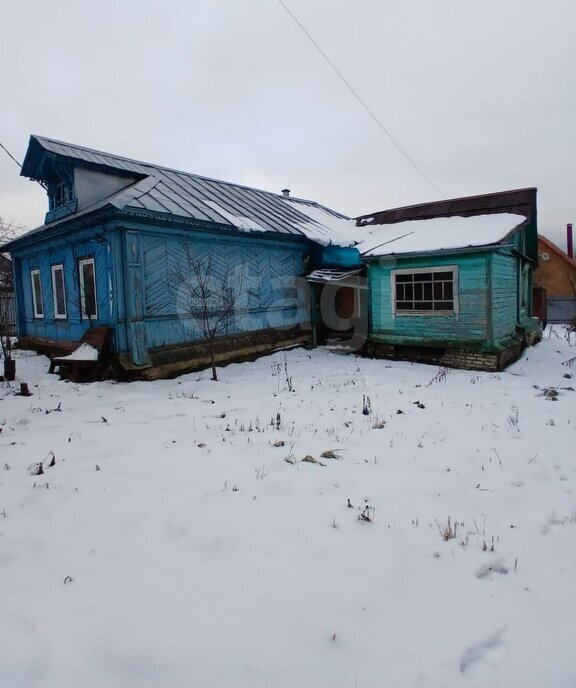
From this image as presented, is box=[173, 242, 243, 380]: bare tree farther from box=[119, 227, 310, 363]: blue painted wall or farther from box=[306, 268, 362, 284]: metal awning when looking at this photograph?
box=[306, 268, 362, 284]: metal awning

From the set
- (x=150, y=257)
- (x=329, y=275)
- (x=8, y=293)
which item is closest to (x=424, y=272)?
(x=329, y=275)

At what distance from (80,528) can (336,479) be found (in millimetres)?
2308

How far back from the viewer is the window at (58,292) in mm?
11531

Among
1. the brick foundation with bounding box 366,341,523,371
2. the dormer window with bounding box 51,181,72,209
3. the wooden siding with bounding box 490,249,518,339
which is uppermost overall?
the dormer window with bounding box 51,181,72,209

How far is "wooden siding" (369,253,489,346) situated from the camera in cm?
1027

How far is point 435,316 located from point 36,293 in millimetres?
11983

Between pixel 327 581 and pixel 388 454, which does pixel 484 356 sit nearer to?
pixel 388 454

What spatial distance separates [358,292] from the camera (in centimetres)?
1445

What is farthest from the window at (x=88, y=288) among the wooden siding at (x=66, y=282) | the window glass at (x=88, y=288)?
the wooden siding at (x=66, y=282)

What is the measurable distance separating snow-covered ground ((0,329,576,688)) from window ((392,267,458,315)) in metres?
5.20

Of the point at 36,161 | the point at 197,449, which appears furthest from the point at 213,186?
the point at 197,449

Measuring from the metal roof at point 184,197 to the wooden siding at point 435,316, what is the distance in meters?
2.47

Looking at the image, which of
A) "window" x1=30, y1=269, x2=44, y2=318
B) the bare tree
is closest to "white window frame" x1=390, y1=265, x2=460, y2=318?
the bare tree

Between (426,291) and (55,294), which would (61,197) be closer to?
(55,294)
